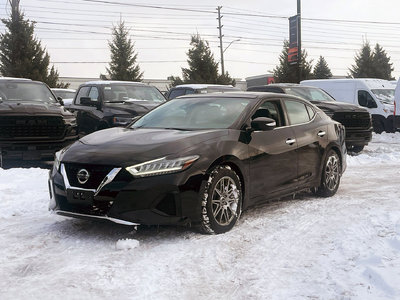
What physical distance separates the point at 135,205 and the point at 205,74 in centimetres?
3324

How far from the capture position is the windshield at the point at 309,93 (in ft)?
42.7

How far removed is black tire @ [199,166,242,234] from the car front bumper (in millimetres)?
119

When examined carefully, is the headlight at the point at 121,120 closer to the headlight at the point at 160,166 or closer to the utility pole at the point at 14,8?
the headlight at the point at 160,166

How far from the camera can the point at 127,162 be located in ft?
15.0

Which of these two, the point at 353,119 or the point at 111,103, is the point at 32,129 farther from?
the point at 353,119

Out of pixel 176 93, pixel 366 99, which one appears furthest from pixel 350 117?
pixel 366 99

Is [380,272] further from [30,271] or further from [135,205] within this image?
[30,271]

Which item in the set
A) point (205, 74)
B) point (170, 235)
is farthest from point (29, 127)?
point (205, 74)

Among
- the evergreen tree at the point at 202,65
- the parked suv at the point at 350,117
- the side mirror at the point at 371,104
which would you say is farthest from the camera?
the evergreen tree at the point at 202,65

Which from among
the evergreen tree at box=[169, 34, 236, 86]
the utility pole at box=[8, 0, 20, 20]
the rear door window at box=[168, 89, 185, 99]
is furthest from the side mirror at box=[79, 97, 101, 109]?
the evergreen tree at box=[169, 34, 236, 86]

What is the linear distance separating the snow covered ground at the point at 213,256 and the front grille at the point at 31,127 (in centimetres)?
315

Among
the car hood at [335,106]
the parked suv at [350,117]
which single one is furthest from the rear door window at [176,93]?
the car hood at [335,106]

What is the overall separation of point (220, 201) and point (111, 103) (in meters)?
6.80

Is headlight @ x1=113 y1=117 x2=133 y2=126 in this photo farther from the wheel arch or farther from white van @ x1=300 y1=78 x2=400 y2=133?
white van @ x1=300 y1=78 x2=400 y2=133
